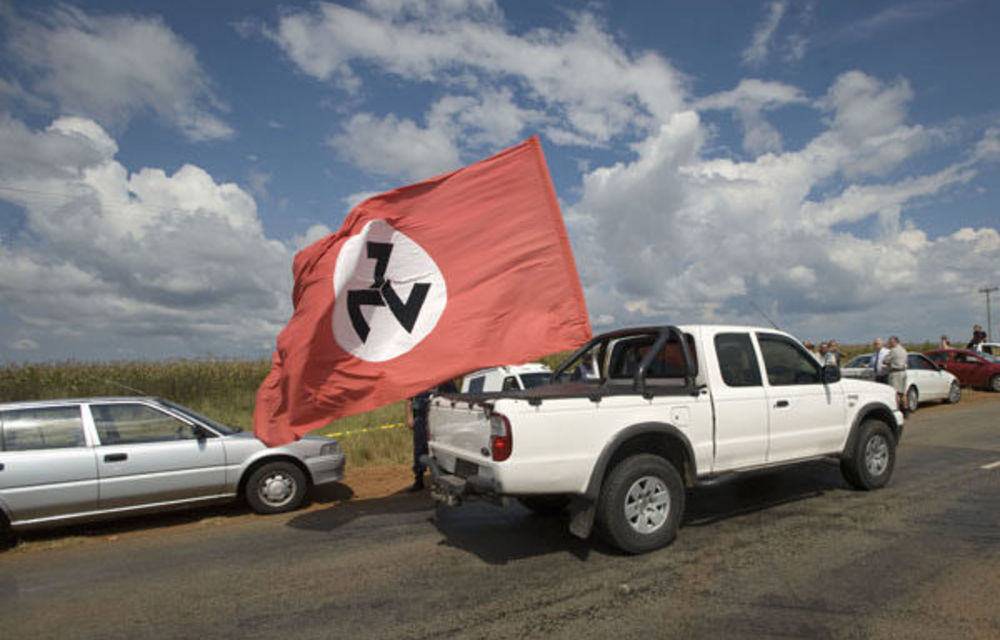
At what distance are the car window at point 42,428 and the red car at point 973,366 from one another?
74.1 feet

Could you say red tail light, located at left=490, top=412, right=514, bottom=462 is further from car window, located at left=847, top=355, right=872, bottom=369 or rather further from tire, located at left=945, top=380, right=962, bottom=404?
tire, located at left=945, top=380, right=962, bottom=404

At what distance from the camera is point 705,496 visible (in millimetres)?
7332

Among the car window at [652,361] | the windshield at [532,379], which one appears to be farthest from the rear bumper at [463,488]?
the windshield at [532,379]

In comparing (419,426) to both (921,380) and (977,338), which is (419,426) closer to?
(921,380)

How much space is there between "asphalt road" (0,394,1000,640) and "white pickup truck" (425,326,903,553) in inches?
19.3

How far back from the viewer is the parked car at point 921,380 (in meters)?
15.8

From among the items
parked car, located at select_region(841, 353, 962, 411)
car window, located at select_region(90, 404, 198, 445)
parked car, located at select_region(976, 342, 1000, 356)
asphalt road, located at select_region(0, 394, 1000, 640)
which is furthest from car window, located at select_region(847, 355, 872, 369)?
car window, located at select_region(90, 404, 198, 445)

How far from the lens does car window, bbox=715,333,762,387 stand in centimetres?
606

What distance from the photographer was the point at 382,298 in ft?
21.6

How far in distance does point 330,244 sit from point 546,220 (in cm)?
232

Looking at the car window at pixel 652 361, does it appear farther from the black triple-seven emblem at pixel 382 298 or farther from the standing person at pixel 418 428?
the standing person at pixel 418 428

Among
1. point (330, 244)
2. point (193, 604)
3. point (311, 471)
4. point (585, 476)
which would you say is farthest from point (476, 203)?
point (193, 604)

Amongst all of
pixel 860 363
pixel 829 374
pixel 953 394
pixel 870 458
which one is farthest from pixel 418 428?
pixel 953 394

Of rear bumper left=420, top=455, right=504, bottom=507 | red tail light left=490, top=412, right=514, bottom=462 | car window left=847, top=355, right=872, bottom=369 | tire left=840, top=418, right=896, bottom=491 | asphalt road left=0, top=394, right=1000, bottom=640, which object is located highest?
car window left=847, top=355, right=872, bottom=369
